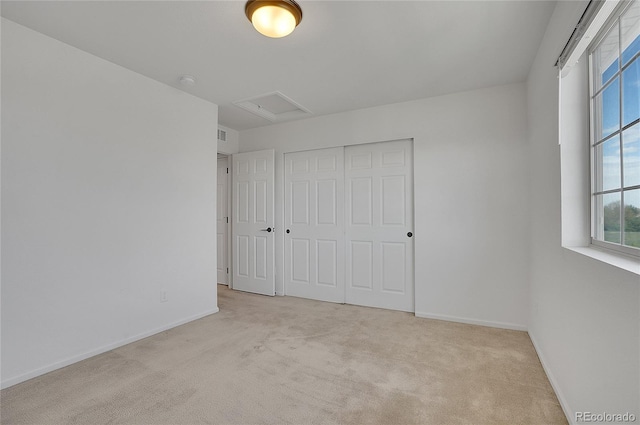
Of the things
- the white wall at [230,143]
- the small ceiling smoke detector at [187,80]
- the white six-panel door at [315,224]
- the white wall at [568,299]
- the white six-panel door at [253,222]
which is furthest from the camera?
the white wall at [230,143]

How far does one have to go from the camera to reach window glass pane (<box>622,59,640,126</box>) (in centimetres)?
119

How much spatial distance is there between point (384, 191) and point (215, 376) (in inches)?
104

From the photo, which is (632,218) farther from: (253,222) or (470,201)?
(253,222)

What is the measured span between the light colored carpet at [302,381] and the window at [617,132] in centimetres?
113

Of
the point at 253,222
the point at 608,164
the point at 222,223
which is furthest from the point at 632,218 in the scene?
the point at 222,223

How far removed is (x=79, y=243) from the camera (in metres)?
2.36

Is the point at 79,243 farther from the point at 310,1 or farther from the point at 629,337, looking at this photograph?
the point at 629,337

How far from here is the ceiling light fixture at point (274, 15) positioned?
5.85ft

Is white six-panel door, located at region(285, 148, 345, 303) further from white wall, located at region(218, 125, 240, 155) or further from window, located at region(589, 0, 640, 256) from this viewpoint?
window, located at region(589, 0, 640, 256)

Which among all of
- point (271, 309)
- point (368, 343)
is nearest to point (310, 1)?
point (368, 343)

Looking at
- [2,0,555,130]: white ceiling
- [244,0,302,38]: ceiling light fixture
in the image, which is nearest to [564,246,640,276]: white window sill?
[2,0,555,130]: white ceiling

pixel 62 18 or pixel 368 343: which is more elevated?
pixel 62 18

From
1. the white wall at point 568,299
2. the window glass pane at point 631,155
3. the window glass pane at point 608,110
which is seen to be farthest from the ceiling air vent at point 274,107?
the window glass pane at point 631,155

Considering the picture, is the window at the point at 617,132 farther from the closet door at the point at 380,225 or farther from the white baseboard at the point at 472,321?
the closet door at the point at 380,225
